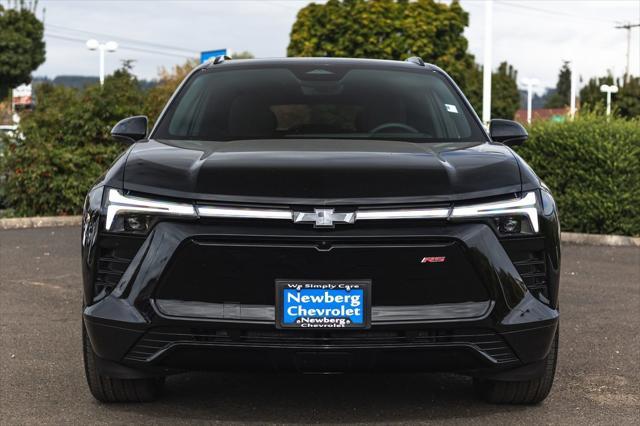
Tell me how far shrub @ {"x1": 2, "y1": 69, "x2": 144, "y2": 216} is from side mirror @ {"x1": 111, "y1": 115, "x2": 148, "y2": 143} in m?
9.89

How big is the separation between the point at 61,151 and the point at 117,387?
1108 cm

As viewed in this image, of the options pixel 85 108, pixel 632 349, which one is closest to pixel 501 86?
pixel 85 108

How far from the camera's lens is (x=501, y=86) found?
3177 inches

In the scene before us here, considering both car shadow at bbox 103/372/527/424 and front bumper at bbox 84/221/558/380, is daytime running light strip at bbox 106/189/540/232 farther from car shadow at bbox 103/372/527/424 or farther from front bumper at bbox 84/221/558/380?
car shadow at bbox 103/372/527/424

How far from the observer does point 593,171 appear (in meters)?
14.1

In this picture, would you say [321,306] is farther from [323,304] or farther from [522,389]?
[522,389]

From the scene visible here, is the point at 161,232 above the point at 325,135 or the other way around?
the other way around

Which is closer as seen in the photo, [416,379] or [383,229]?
[383,229]

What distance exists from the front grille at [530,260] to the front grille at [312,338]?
12.1 inches

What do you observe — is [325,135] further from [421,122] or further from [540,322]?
[540,322]

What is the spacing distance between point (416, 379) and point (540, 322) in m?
1.31

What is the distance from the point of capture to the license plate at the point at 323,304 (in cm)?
432

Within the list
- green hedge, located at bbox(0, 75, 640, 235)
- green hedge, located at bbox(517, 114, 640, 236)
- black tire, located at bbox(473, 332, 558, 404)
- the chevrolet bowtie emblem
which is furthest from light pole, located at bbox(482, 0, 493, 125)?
the chevrolet bowtie emblem

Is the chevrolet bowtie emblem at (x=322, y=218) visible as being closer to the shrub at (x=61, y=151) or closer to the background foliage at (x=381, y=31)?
the shrub at (x=61, y=151)
